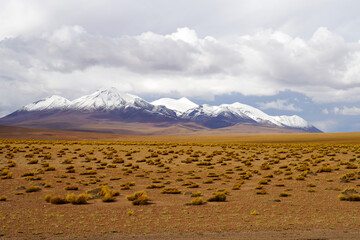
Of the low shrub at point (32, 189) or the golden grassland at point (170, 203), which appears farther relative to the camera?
the low shrub at point (32, 189)

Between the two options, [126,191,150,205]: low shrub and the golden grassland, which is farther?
[126,191,150,205]: low shrub

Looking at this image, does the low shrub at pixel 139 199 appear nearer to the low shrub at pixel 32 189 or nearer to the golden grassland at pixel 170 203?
the golden grassland at pixel 170 203

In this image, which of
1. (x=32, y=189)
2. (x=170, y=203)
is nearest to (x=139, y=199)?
(x=170, y=203)

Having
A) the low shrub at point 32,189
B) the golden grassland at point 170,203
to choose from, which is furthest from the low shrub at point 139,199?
the low shrub at point 32,189

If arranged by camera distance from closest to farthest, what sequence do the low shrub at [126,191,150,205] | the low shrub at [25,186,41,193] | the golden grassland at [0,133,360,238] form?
the golden grassland at [0,133,360,238] → the low shrub at [126,191,150,205] → the low shrub at [25,186,41,193]

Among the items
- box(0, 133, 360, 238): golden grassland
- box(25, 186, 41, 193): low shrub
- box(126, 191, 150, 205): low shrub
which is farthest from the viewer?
box(25, 186, 41, 193): low shrub

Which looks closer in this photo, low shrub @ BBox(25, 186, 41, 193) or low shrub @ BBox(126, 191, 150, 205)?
low shrub @ BBox(126, 191, 150, 205)

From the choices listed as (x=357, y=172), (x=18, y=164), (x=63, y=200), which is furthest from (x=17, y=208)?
(x=357, y=172)

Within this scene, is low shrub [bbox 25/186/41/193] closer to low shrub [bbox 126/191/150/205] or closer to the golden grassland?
the golden grassland

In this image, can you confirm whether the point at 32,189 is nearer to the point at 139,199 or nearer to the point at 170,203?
the point at 139,199

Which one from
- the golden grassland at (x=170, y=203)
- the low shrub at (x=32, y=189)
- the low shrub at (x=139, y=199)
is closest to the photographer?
the golden grassland at (x=170, y=203)

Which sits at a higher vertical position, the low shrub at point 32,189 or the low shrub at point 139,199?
the low shrub at point 139,199

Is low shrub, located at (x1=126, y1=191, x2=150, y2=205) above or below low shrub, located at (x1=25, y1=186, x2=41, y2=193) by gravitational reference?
above

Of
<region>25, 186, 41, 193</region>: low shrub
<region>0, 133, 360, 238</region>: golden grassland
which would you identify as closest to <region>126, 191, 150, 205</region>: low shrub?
<region>0, 133, 360, 238</region>: golden grassland
